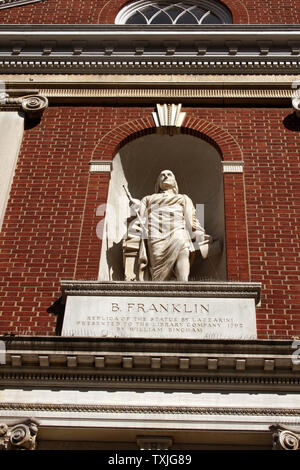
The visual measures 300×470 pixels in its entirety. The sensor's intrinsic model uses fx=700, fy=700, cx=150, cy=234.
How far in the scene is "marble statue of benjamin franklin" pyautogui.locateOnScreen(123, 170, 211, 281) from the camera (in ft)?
34.6

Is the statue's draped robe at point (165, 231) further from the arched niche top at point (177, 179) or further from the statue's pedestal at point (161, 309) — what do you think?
the statue's pedestal at point (161, 309)

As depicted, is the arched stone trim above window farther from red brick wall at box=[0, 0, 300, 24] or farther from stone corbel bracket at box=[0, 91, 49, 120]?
stone corbel bracket at box=[0, 91, 49, 120]

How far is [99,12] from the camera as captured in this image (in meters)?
15.4

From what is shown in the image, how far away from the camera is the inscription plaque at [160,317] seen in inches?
355

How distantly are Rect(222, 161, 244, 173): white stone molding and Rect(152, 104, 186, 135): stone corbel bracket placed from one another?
1352 mm

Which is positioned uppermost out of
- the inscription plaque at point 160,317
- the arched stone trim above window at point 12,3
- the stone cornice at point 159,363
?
the arched stone trim above window at point 12,3

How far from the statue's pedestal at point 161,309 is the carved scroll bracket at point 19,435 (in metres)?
1.39

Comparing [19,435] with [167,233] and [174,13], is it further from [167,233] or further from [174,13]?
[174,13]

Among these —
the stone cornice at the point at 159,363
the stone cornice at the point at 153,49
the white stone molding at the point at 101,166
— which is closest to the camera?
the stone cornice at the point at 159,363

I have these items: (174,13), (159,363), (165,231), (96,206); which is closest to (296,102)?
(165,231)

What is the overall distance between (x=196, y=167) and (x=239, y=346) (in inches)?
218

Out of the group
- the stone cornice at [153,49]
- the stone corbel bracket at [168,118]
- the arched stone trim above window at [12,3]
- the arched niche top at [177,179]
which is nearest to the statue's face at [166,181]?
the arched niche top at [177,179]

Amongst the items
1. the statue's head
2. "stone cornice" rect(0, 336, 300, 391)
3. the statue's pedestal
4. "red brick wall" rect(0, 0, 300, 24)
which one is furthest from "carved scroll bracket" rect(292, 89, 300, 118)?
"stone cornice" rect(0, 336, 300, 391)

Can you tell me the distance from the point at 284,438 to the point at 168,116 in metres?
6.66
